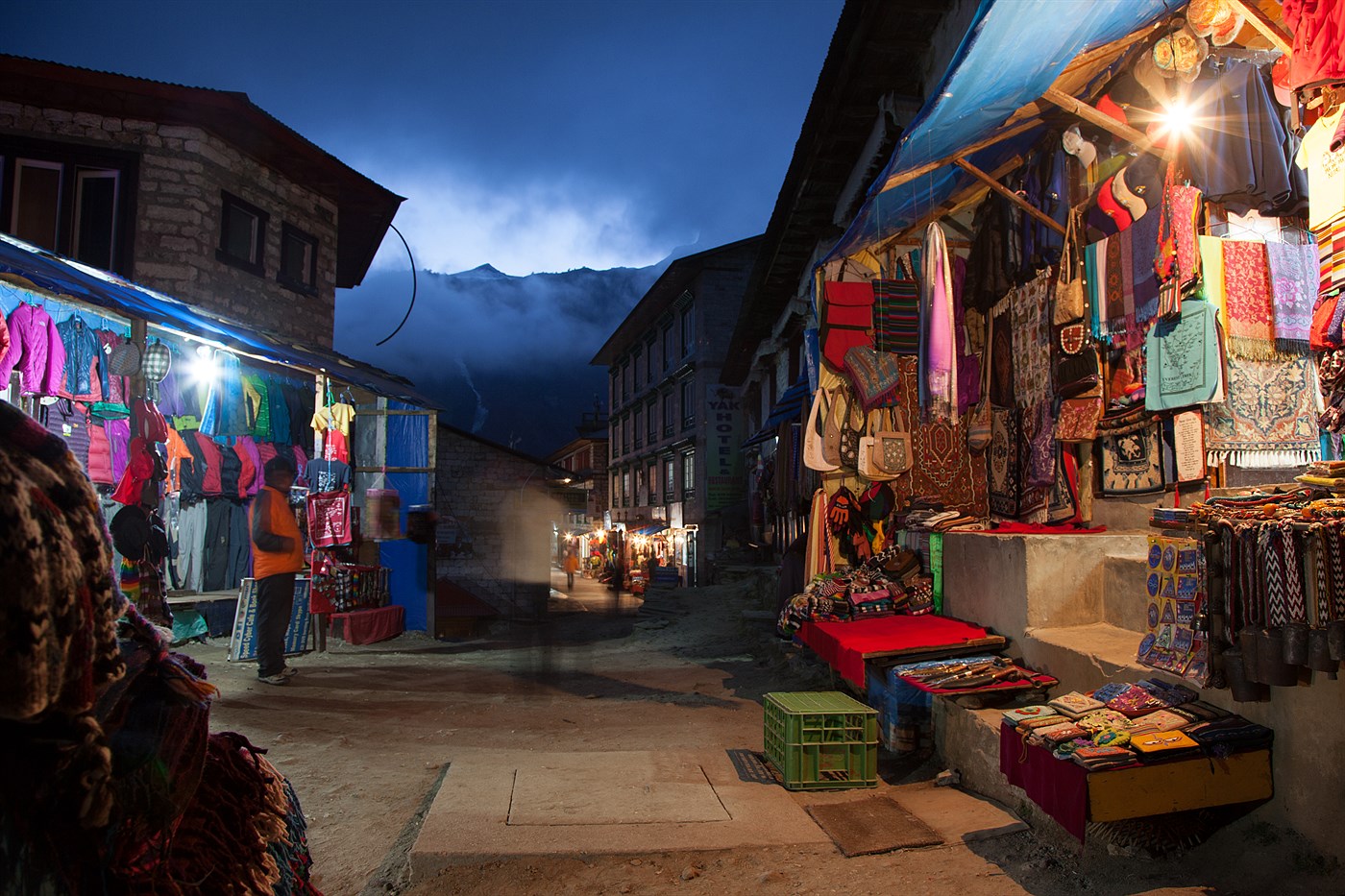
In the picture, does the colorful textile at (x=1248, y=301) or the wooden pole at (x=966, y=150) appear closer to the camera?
the colorful textile at (x=1248, y=301)

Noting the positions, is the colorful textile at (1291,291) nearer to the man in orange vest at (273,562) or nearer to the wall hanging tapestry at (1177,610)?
the wall hanging tapestry at (1177,610)

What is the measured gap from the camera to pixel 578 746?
19.9 ft

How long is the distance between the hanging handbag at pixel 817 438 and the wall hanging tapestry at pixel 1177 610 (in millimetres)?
3748

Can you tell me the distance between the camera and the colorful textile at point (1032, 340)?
6461 millimetres

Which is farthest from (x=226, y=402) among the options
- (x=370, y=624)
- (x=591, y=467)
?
(x=591, y=467)

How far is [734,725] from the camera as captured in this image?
6.71 metres

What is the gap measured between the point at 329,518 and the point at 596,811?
7977 millimetres

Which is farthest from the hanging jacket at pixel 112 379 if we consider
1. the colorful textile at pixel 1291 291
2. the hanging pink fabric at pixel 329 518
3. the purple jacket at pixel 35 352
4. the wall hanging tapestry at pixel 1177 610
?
the colorful textile at pixel 1291 291

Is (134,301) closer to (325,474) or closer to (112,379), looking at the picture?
(112,379)

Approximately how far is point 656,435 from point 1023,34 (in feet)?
98.2

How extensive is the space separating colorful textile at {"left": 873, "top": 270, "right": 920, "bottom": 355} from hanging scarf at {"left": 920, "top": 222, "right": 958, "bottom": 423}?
0.46m

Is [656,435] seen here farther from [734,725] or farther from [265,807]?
[265,807]

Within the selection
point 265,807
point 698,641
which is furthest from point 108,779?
point 698,641

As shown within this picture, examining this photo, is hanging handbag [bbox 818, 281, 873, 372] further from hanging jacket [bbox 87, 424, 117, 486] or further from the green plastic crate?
hanging jacket [bbox 87, 424, 117, 486]
